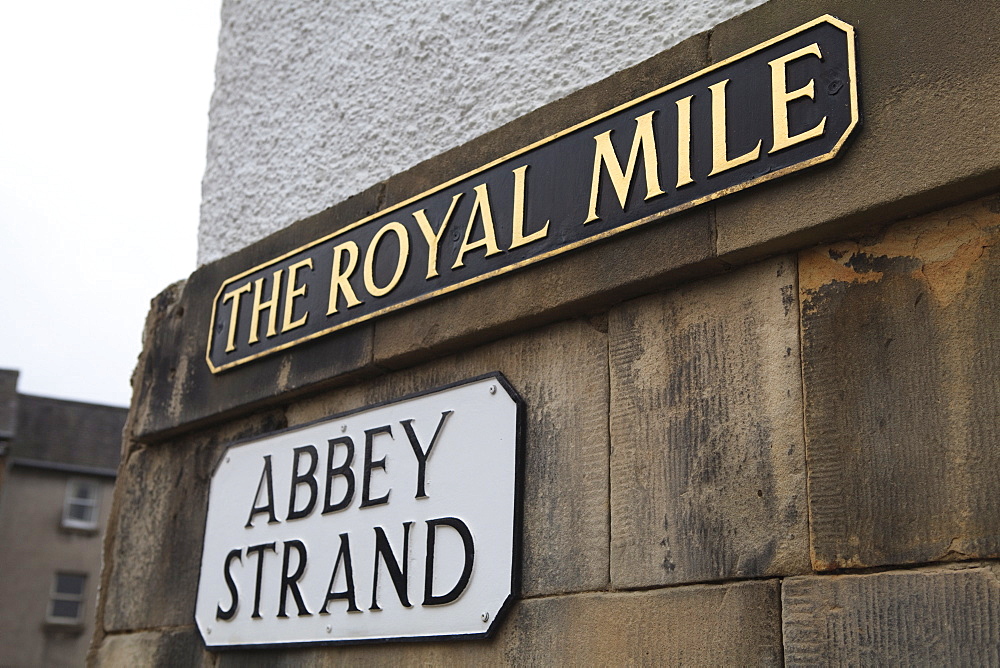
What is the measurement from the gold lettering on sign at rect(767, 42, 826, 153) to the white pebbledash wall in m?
0.37

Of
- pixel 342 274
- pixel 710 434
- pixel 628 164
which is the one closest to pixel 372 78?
pixel 342 274

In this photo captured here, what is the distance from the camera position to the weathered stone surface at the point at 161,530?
128 inches

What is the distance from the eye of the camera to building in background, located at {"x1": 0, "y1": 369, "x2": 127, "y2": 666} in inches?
783

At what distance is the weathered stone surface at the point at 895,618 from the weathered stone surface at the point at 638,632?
0.06 metres

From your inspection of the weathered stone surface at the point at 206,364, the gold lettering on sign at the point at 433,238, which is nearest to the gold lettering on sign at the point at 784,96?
the gold lettering on sign at the point at 433,238

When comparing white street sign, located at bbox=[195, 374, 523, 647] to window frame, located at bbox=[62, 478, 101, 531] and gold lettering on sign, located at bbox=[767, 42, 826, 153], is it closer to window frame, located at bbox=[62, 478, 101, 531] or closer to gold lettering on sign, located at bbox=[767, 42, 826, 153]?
gold lettering on sign, located at bbox=[767, 42, 826, 153]

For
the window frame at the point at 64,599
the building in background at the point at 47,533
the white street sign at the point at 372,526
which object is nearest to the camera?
the white street sign at the point at 372,526

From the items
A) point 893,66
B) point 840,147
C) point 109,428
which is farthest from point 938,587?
point 109,428

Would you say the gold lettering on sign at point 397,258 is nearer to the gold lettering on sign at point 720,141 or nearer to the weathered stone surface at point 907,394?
the gold lettering on sign at point 720,141

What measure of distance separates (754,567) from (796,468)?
0.20 meters

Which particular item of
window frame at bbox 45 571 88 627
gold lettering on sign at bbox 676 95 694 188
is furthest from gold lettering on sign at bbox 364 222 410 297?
window frame at bbox 45 571 88 627

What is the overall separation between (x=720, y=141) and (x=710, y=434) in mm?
597

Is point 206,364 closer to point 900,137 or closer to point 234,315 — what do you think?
point 234,315

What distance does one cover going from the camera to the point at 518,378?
2453 millimetres
